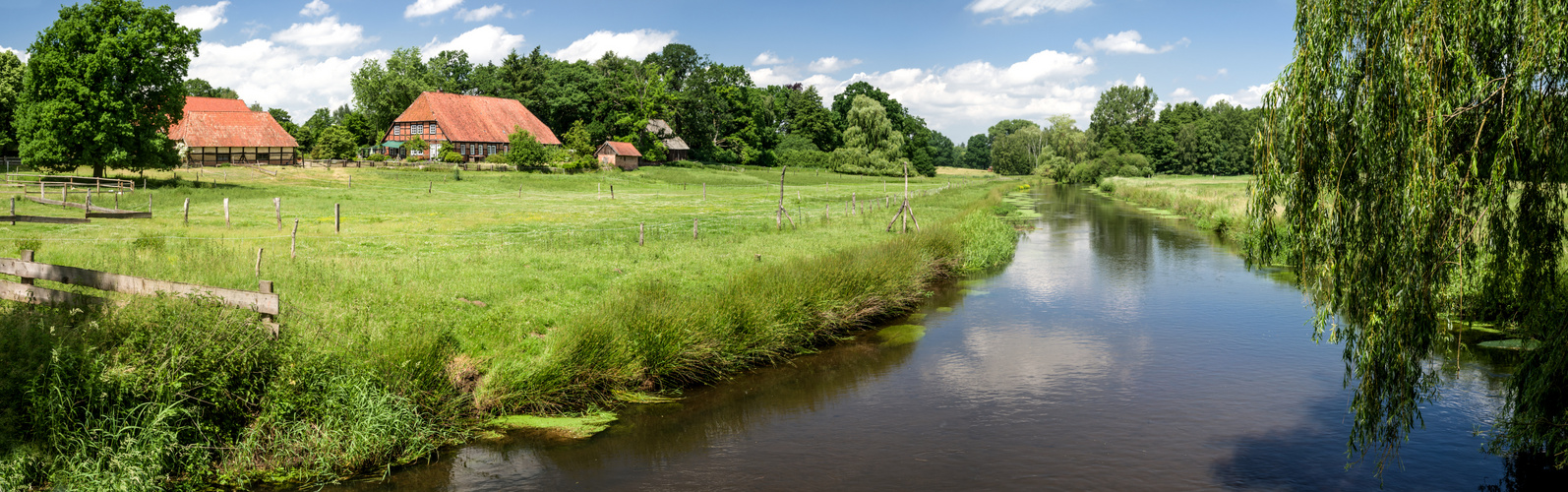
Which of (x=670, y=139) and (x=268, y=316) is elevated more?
(x=670, y=139)

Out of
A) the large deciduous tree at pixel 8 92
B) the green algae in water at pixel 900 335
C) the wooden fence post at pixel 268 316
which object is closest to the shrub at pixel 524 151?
the large deciduous tree at pixel 8 92

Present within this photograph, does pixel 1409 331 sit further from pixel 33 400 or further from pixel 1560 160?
pixel 33 400

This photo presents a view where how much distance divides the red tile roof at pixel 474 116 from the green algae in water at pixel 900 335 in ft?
221

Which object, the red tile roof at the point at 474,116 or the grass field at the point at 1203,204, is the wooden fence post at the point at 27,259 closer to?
the grass field at the point at 1203,204

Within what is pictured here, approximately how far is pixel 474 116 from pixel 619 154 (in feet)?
48.5

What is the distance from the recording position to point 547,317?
1789 centimetres

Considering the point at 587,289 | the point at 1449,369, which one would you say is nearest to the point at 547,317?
the point at 587,289

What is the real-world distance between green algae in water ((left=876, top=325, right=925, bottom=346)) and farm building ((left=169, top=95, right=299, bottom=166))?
67.5 m

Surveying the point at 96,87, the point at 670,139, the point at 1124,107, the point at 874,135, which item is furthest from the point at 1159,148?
the point at 96,87

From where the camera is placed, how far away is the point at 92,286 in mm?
11438

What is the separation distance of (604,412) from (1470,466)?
12874mm

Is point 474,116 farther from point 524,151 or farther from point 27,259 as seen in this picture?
point 27,259

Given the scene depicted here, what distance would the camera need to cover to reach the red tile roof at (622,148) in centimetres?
9094

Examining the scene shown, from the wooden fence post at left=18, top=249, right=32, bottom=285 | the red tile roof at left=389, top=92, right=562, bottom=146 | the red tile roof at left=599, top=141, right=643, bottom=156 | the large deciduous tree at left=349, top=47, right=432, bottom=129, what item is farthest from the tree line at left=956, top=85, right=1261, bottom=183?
the wooden fence post at left=18, top=249, right=32, bottom=285
